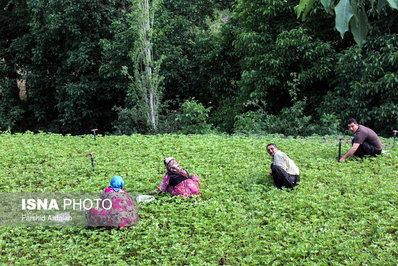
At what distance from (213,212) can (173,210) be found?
65 centimetres

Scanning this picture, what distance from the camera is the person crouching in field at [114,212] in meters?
5.50

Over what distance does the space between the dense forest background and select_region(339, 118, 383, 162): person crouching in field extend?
10.9 feet

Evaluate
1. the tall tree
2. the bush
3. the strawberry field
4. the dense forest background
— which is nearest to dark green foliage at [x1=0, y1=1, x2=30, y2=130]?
the dense forest background

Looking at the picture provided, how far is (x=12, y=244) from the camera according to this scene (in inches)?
205

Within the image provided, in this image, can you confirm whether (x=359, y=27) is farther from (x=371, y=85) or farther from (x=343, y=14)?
(x=371, y=85)

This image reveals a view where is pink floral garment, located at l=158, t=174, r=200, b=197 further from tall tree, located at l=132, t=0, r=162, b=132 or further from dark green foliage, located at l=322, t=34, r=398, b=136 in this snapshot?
dark green foliage, located at l=322, t=34, r=398, b=136

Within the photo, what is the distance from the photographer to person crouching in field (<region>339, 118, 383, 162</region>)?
25.7ft

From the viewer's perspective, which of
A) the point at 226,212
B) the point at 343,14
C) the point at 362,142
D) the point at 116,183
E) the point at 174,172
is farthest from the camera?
the point at 362,142

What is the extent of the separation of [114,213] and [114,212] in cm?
1

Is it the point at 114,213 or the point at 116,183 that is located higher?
the point at 116,183

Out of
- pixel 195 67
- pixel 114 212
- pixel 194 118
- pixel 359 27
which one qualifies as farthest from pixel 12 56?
pixel 359 27

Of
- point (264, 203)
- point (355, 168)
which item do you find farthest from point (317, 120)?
point (264, 203)

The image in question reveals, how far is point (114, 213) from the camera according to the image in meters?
5.50

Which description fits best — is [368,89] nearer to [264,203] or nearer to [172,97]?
[264,203]
